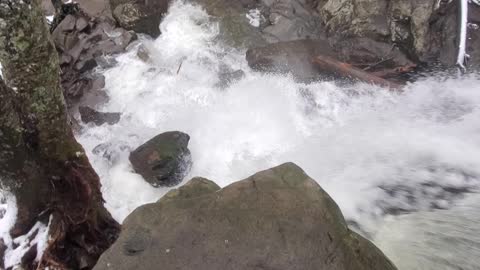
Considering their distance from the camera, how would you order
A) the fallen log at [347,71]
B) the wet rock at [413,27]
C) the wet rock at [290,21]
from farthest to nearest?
1. the wet rock at [290,21]
2. the wet rock at [413,27]
3. the fallen log at [347,71]

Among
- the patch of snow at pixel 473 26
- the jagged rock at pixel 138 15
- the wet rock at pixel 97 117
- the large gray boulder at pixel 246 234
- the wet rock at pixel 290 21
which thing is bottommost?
the wet rock at pixel 97 117

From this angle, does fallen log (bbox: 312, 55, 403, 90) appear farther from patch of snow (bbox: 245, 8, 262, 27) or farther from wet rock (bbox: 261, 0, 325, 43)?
patch of snow (bbox: 245, 8, 262, 27)

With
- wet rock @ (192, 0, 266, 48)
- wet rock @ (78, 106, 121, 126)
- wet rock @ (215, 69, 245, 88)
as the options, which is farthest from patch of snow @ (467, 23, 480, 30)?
wet rock @ (78, 106, 121, 126)

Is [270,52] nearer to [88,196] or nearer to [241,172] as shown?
[241,172]

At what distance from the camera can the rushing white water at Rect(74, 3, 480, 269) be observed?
4555 mm

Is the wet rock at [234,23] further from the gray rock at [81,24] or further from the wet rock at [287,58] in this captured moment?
the gray rock at [81,24]

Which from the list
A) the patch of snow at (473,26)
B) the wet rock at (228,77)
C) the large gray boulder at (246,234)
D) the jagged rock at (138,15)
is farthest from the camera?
the jagged rock at (138,15)

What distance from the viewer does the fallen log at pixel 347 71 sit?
19.8 ft

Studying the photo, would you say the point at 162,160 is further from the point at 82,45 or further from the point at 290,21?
the point at 290,21

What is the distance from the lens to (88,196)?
Answer: 3.58 meters

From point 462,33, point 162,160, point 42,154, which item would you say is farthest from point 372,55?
point 42,154

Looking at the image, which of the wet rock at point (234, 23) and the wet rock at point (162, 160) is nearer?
the wet rock at point (162, 160)

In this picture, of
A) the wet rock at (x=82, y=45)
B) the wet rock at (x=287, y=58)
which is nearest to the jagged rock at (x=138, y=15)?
the wet rock at (x=82, y=45)

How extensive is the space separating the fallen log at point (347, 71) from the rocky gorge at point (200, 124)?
20 mm
